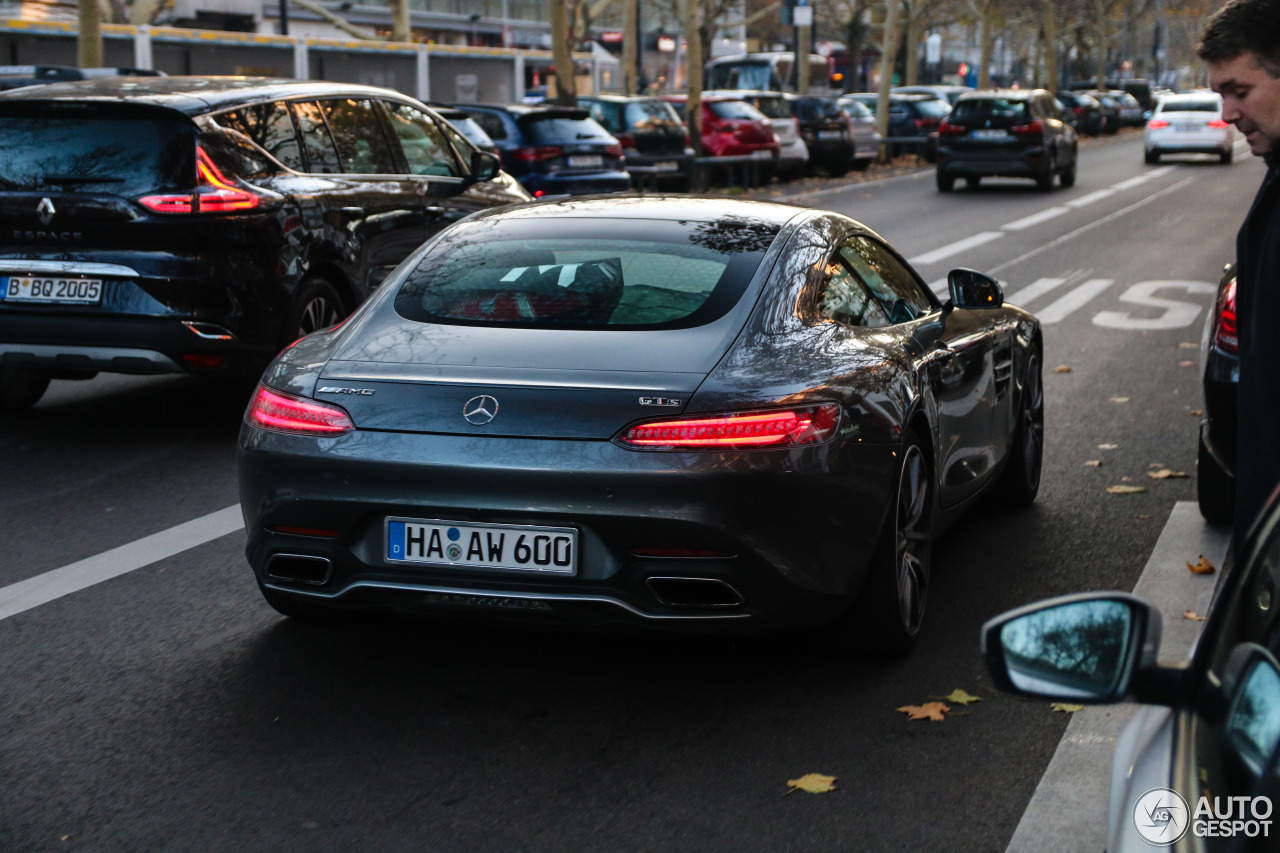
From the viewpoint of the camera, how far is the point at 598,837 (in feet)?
11.8

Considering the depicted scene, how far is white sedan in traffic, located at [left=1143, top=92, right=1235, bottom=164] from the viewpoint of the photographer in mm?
37156

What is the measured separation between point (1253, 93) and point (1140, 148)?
4766 centimetres

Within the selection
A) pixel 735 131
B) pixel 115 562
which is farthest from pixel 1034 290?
pixel 735 131

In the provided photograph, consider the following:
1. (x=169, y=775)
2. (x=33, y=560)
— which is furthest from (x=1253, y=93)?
(x=33, y=560)

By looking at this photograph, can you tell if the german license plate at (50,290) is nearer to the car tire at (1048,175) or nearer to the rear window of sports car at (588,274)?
the rear window of sports car at (588,274)

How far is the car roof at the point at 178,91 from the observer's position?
7922 millimetres

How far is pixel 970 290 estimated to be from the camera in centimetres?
582

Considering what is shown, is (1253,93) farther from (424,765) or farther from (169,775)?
(169,775)

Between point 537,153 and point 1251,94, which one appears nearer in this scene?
point 1251,94

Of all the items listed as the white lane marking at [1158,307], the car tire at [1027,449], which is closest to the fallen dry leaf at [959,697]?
the car tire at [1027,449]

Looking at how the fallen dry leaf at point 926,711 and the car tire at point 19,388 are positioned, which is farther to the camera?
the car tire at point 19,388

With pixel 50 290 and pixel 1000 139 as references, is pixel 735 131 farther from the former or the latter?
pixel 50 290

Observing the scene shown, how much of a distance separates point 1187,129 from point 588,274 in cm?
3509

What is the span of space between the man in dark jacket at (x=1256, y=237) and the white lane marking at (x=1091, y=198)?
22.9 metres
